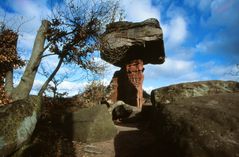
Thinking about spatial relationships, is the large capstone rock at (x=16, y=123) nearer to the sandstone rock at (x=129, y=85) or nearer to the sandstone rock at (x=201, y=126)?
the sandstone rock at (x=201, y=126)

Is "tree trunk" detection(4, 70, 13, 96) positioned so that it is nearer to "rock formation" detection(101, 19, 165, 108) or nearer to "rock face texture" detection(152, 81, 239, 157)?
"rock formation" detection(101, 19, 165, 108)

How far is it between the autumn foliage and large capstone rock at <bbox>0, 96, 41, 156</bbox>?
A: 542 centimetres

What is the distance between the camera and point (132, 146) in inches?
330

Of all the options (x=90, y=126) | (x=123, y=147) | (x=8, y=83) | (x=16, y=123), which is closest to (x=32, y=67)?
(x=8, y=83)

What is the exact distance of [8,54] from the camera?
12320 mm

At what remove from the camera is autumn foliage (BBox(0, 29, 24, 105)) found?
1220 centimetres

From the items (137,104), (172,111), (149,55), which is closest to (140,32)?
(149,55)

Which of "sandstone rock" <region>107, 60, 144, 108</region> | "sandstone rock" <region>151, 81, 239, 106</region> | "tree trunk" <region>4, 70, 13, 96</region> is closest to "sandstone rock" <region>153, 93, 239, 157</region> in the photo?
"sandstone rock" <region>151, 81, 239, 106</region>

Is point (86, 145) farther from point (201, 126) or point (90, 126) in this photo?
point (201, 126)

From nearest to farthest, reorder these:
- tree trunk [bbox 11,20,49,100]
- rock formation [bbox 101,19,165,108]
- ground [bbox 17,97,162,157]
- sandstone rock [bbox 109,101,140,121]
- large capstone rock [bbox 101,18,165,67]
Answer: ground [bbox 17,97,162,157] → tree trunk [bbox 11,20,49,100] → sandstone rock [bbox 109,101,140,121] → large capstone rock [bbox 101,18,165,67] → rock formation [bbox 101,19,165,108]

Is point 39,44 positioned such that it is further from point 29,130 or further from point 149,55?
point 149,55

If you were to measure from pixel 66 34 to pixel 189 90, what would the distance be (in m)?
7.06

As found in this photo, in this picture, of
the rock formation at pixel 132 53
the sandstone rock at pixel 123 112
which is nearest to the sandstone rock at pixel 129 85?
the rock formation at pixel 132 53

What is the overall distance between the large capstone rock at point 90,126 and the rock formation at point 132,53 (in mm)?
8312
